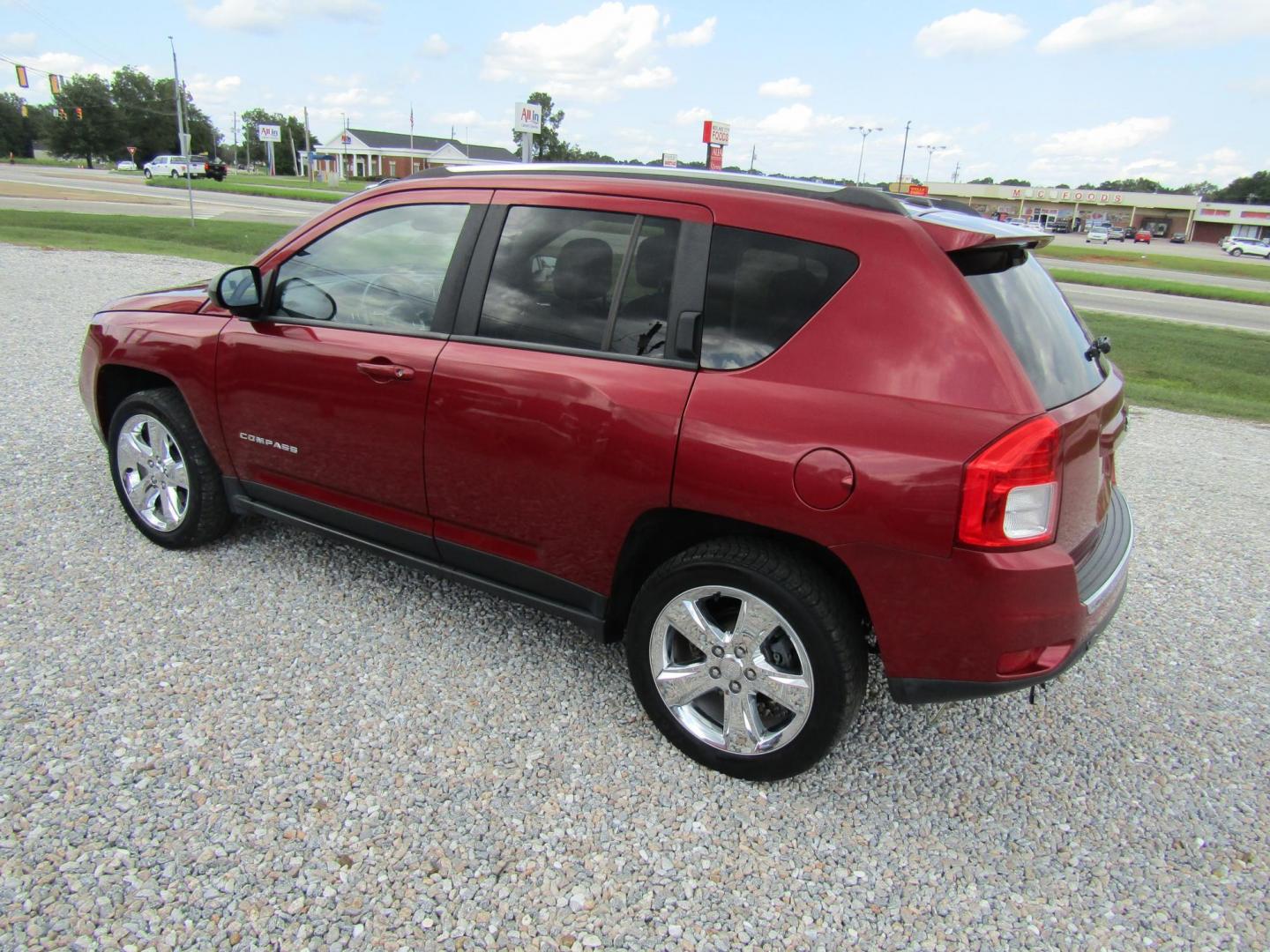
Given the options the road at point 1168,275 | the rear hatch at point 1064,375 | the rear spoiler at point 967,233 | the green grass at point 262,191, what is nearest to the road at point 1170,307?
the road at point 1168,275

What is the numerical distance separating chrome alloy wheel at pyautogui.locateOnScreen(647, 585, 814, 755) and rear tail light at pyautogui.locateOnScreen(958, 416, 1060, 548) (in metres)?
0.60

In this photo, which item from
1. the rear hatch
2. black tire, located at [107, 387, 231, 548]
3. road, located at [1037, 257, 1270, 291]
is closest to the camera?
the rear hatch

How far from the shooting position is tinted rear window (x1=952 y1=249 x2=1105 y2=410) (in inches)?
90.5

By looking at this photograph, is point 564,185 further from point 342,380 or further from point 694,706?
point 694,706

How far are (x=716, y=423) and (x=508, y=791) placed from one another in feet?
4.19

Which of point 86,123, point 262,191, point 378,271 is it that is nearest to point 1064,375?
point 378,271

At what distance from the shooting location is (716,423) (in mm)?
2402

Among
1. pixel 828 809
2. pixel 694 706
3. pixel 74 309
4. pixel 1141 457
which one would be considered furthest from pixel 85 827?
pixel 74 309

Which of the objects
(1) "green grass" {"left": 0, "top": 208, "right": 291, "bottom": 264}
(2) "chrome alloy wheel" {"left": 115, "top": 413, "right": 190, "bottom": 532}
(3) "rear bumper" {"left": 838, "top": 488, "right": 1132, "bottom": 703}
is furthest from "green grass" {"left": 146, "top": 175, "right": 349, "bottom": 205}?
(3) "rear bumper" {"left": 838, "top": 488, "right": 1132, "bottom": 703}

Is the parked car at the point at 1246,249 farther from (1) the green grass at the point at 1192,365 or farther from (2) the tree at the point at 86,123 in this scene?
(2) the tree at the point at 86,123

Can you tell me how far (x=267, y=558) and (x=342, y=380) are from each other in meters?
1.25

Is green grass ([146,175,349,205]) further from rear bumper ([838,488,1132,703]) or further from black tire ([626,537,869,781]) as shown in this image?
rear bumper ([838,488,1132,703])

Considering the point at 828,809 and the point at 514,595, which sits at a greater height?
the point at 514,595

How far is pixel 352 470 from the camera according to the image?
3.26 m
